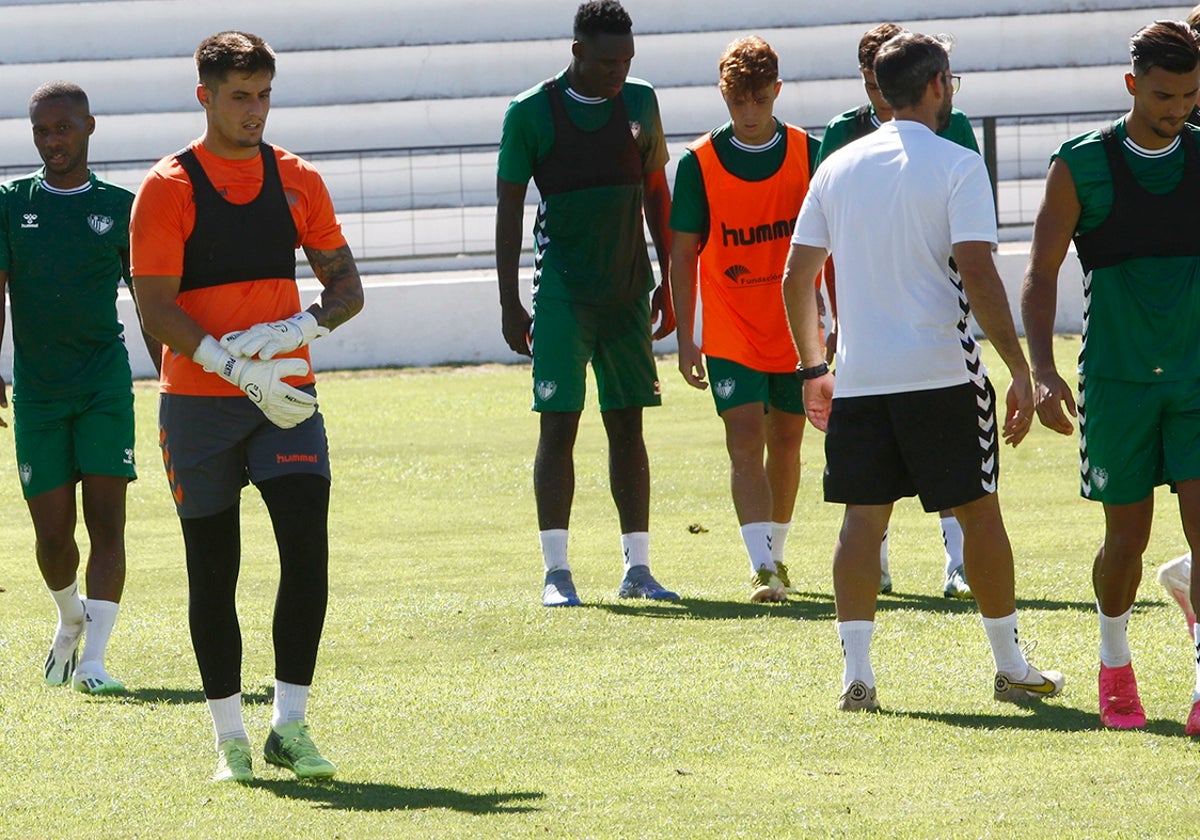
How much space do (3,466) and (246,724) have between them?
7.69 metres

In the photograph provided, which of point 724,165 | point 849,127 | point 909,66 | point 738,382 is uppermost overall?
point 909,66

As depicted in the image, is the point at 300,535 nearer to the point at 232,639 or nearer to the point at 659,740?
the point at 232,639

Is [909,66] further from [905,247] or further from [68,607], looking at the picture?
[68,607]

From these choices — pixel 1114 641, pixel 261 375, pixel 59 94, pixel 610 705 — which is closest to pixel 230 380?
pixel 261 375

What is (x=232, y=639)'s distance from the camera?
5.14 meters

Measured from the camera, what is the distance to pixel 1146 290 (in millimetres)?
5168

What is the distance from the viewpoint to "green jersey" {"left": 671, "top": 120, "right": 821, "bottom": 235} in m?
7.78

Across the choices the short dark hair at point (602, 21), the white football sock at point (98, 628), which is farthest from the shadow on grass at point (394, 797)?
the short dark hair at point (602, 21)

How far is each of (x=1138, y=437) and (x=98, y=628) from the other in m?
3.64

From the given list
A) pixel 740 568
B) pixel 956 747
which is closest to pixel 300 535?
pixel 956 747

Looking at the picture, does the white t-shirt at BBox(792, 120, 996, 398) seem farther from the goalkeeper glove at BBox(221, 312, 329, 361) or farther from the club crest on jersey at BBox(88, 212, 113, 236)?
the club crest on jersey at BBox(88, 212, 113, 236)

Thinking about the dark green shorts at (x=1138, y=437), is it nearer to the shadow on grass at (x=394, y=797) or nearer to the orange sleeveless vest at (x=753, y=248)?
the shadow on grass at (x=394, y=797)

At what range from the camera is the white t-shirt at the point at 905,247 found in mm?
5207

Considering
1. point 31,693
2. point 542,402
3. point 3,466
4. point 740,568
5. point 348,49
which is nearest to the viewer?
point 31,693
